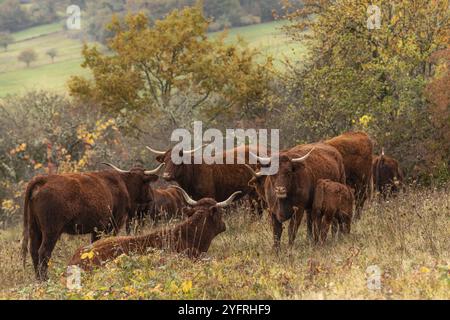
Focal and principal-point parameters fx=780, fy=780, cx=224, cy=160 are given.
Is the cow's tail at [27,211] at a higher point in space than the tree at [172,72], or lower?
higher

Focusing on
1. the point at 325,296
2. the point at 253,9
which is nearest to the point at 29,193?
the point at 325,296

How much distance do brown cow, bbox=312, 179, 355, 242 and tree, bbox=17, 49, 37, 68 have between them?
187 ft

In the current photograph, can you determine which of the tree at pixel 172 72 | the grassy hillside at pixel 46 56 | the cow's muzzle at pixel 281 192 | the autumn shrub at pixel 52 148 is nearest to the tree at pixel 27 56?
the grassy hillside at pixel 46 56

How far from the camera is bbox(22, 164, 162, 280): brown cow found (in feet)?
38.7

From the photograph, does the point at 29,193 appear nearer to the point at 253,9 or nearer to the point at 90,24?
the point at 90,24

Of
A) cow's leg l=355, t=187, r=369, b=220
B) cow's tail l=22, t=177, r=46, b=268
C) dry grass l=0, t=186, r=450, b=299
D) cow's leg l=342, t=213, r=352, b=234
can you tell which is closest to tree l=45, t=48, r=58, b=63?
cow's leg l=355, t=187, r=369, b=220

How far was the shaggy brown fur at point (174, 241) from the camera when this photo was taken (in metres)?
10.3

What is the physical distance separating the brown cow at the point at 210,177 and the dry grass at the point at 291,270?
105 inches

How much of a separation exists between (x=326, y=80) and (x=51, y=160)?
12503 millimetres

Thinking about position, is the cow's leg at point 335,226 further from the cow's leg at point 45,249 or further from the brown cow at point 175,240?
the cow's leg at point 45,249

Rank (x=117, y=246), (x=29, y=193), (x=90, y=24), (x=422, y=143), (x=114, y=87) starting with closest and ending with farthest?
(x=117, y=246) < (x=29, y=193) < (x=422, y=143) < (x=114, y=87) < (x=90, y=24)

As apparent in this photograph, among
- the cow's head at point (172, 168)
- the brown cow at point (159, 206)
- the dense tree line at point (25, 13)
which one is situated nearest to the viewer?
the brown cow at point (159, 206)
